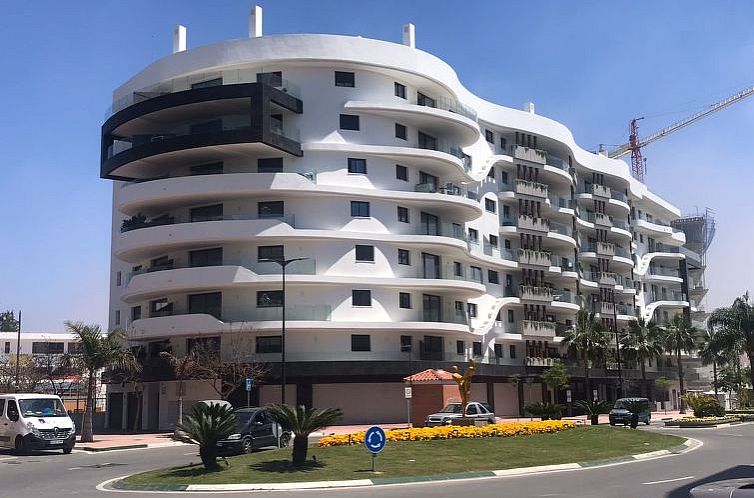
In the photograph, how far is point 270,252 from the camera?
5503cm

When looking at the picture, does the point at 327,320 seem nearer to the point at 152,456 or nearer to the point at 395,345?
the point at 395,345

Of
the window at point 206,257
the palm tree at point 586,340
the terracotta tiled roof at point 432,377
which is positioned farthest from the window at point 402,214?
the palm tree at point 586,340

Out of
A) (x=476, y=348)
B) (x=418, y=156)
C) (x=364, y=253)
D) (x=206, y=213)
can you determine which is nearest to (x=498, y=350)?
(x=476, y=348)

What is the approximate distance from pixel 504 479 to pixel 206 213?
3973cm

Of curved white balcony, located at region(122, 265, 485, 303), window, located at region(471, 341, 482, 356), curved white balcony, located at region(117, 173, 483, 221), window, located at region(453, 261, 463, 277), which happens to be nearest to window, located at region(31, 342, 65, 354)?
curved white balcony, located at region(122, 265, 485, 303)

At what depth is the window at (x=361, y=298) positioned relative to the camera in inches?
A: 2185

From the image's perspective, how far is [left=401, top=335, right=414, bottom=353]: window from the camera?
56.8 m

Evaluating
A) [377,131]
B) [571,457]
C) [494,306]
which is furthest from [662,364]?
[571,457]

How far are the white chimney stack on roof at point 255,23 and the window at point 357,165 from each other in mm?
12446

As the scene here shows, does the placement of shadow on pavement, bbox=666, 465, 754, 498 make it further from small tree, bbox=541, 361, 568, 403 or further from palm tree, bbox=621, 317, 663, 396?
palm tree, bbox=621, 317, 663, 396

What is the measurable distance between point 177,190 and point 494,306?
27984mm

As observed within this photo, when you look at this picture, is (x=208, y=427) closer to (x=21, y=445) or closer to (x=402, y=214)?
(x=21, y=445)

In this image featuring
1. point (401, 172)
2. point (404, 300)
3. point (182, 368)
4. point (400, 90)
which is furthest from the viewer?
point (400, 90)

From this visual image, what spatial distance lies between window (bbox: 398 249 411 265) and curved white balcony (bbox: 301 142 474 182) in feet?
21.9
